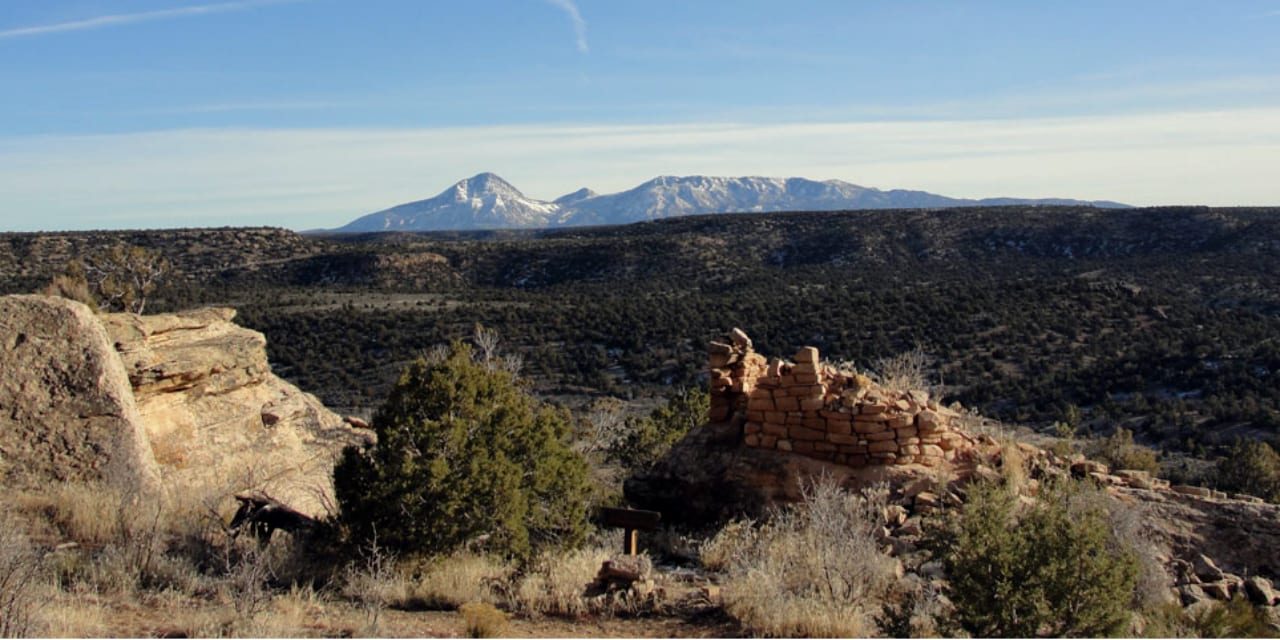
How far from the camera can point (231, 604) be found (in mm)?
6754

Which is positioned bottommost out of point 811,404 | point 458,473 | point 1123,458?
point 1123,458

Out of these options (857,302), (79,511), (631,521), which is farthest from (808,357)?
(857,302)

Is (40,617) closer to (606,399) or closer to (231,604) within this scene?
(231,604)

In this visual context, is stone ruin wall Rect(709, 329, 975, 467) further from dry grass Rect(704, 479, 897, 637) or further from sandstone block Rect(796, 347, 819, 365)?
dry grass Rect(704, 479, 897, 637)

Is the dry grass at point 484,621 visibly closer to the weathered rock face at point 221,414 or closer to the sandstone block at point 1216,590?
the weathered rock face at point 221,414

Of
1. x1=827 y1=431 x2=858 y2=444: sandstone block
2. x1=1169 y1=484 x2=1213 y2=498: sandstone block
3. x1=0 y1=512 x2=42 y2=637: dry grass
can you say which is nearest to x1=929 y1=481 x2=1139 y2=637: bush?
x1=827 y1=431 x2=858 y2=444: sandstone block

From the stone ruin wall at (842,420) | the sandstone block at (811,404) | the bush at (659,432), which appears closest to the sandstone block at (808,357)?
the stone ruin wall at (842,420)

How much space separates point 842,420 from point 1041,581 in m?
3.90

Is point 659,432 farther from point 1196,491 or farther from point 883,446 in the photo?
point 1196,491

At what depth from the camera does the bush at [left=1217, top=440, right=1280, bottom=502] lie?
16.9 metres

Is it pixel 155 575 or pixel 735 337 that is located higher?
pixel 735 337

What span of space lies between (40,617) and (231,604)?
1210mm

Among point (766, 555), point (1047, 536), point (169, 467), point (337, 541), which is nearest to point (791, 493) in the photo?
point (766, 555)

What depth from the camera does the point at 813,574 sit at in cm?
737
